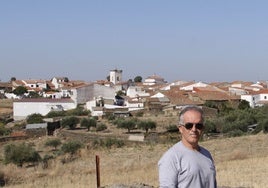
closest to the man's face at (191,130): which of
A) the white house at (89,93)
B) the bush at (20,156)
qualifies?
the bush at (20,156)

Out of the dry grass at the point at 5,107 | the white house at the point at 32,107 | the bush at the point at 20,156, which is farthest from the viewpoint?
the dry grass at the point at 5,107

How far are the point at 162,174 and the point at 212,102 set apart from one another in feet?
191

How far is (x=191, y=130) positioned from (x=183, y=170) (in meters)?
0.31

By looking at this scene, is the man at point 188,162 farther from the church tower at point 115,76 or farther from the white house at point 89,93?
the church tower at point 115,76

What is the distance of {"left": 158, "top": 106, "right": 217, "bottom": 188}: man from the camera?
3387mm

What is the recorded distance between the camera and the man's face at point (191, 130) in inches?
138

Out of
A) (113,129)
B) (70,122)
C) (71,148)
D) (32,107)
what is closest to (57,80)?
(32,107)

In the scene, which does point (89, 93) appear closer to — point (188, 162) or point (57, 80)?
point (57, 80)

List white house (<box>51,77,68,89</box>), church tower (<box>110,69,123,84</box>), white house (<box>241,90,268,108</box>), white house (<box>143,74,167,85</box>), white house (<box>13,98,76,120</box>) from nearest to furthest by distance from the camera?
white house (<box>13,98,76,120</box>)
white house (<box>241,90,268,108</box>)
church tower (<box>110,69,123,84</box>)
white house (<box>51,77,68,89</box>)
white house (<box>143,74,167,85</box>)

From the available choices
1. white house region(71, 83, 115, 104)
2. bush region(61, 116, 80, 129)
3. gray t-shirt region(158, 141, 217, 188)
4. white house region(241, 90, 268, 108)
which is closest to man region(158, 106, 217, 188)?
gray t-shirt region(158, 141, 217, 188)

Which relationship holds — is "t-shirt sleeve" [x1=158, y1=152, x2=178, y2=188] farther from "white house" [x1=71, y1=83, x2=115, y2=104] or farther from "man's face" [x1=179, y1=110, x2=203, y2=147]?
"white house" [x1=71, y1=83, x2=115, y2=104]

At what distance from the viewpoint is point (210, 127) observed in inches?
1480

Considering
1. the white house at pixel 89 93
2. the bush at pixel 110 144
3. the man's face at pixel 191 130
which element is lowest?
Answer: the bush at pixel 110 144

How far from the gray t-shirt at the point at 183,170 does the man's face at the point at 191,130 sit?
56 millimetres
